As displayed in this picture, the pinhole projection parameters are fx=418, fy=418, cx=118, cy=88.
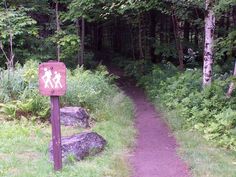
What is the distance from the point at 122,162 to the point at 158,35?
21926mm

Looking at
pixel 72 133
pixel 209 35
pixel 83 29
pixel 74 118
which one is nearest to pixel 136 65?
pixel 83 29

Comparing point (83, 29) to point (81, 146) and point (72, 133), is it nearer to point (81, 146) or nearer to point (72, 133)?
point (72, 133)

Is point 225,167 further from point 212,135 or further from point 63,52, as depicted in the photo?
point 63,52

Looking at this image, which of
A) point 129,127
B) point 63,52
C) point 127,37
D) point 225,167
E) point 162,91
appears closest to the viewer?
point 225,167

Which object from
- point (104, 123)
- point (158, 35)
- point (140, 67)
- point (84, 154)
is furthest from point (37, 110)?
point (158, 35)

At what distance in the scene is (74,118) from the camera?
10656 millimetres

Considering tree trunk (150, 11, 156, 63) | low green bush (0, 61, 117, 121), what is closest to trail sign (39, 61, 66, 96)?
low green bush (0, 61, 117, 121)

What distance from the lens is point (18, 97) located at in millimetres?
11758

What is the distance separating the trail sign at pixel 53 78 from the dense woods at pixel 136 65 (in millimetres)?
2195

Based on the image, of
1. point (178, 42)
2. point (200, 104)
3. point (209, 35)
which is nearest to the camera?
point (200, 104)

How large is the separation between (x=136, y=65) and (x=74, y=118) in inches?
546

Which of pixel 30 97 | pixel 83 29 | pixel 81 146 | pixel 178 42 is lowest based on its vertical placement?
pixel 81 146

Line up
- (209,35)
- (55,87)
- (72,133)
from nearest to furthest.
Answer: (55,87) < (72,133) < (209,35)

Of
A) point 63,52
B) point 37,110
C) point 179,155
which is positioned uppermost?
point 63,52
